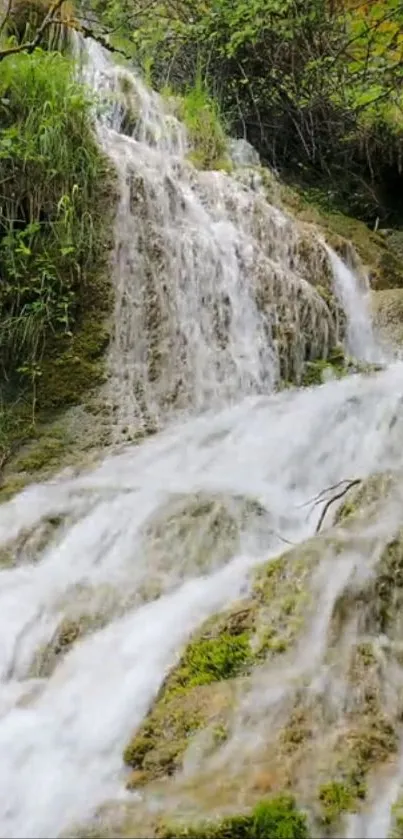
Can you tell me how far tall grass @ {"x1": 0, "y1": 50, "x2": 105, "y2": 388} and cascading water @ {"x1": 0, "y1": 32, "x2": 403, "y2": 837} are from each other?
259mm

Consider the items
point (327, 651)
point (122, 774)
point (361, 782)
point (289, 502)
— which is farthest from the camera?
point (289, 502)

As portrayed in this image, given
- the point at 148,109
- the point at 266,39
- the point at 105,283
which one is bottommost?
the point at 105,283

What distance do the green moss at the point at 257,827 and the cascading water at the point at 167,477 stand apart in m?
0.28

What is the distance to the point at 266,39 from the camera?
25.7ft

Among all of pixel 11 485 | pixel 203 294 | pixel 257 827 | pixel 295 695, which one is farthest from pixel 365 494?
pixel 203 294

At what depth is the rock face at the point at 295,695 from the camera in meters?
1.71

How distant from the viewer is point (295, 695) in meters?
1.96

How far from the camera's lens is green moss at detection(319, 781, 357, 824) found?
1630mm

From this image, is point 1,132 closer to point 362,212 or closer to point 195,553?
point 195,553

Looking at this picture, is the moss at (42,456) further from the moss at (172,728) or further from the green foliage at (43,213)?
the moss at (172,728)

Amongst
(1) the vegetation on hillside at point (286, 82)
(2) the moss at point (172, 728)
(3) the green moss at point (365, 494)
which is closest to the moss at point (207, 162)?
(1) the vegetation on hillside at point (286, 82)

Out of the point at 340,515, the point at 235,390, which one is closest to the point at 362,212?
the point at 235,390

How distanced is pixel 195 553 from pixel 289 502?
654 mm

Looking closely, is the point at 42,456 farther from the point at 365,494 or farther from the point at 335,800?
the point at 335,800
